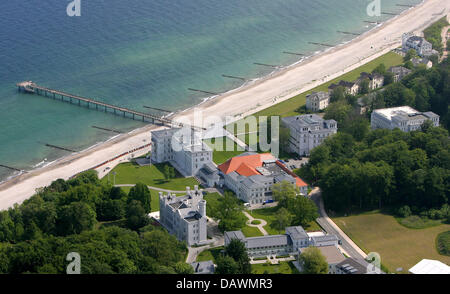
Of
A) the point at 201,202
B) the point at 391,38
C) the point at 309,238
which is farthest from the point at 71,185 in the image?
the point at 391,38

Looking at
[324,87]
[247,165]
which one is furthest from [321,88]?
[247,165]

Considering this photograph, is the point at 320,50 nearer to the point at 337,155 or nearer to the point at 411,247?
the point at 337,155

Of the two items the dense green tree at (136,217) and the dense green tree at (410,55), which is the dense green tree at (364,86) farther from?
the dense green tree at (136,217)

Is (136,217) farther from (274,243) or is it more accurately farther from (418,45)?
(418,45)

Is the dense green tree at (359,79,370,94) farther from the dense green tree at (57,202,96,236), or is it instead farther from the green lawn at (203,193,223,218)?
the dense green tree at (57,202,96,236)

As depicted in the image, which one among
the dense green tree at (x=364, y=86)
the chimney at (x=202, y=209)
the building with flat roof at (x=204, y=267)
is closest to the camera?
the building with flat roof at (x=204, y=267)

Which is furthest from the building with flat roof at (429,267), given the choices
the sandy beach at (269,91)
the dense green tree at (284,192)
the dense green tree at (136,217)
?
the sandy beach at (269,91)
